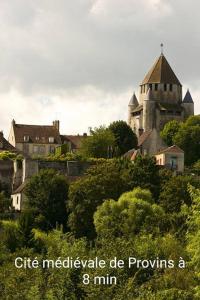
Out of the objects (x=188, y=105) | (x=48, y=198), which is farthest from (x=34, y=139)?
(x=48, y=198)

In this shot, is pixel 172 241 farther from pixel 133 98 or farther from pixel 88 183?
pixel 133 98

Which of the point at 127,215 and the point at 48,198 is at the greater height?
the point at 48,198

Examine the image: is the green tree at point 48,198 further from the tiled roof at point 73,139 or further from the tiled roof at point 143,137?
the tiled roof at point 73,139

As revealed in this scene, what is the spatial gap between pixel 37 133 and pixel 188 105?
1560cm

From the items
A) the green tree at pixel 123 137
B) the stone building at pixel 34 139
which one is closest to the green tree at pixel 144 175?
the green tree at pixel 123 137

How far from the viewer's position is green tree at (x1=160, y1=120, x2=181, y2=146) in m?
89.4

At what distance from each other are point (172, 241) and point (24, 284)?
1329cm

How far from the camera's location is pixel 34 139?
98125mm

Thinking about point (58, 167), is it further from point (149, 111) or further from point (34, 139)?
point (149, 111)

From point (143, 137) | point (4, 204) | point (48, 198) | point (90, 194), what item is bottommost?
point (4, 204)

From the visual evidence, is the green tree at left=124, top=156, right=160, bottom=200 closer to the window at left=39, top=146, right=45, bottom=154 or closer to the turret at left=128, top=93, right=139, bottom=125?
the window at left=39, top=146, right=45, bottom=154

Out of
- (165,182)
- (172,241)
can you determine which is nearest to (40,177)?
(165,182)

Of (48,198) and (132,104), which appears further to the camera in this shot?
(132,104)

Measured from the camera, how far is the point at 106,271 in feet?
108
